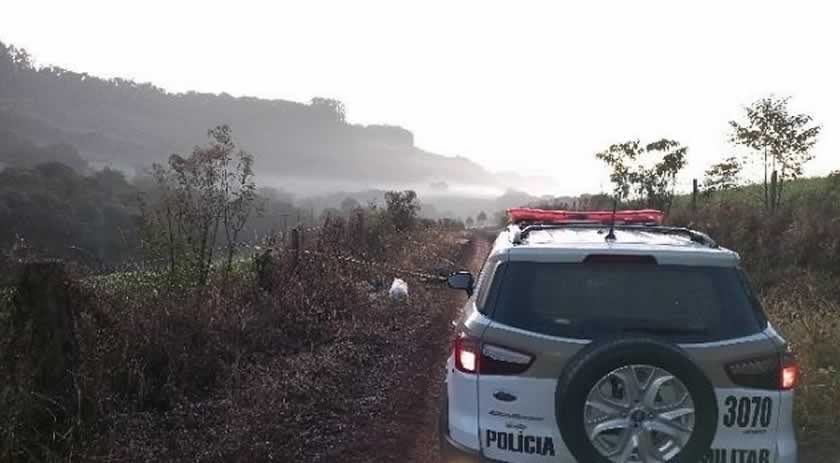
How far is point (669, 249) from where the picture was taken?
13.3 feet

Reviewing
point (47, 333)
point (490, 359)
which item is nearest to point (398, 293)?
point (47, 333)

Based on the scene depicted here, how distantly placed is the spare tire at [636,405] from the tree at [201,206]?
6442 mm

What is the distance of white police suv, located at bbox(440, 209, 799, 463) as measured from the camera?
11.7 feet

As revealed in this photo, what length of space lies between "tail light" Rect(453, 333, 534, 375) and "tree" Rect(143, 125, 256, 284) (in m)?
5.76

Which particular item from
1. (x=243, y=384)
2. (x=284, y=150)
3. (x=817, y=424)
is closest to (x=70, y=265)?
(x=243, y=384)

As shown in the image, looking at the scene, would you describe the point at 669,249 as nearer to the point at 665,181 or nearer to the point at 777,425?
the point at 777,425

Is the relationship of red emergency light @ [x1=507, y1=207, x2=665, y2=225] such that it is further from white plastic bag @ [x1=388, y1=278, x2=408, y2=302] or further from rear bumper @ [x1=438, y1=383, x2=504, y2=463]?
white plastic bag @ [x1=388, y1=278, x2=408, y2=302]

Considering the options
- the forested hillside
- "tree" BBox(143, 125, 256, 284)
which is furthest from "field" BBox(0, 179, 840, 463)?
the forested hillside

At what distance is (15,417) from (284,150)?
153m

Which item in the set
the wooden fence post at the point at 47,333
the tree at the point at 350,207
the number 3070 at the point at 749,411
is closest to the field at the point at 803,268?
the number 3070 at the point at 749,411

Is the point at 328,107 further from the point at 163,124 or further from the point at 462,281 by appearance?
the point at 462,281

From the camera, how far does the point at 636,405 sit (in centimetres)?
358

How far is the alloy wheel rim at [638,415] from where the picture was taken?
3.56 m

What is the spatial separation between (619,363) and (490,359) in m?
0.69
